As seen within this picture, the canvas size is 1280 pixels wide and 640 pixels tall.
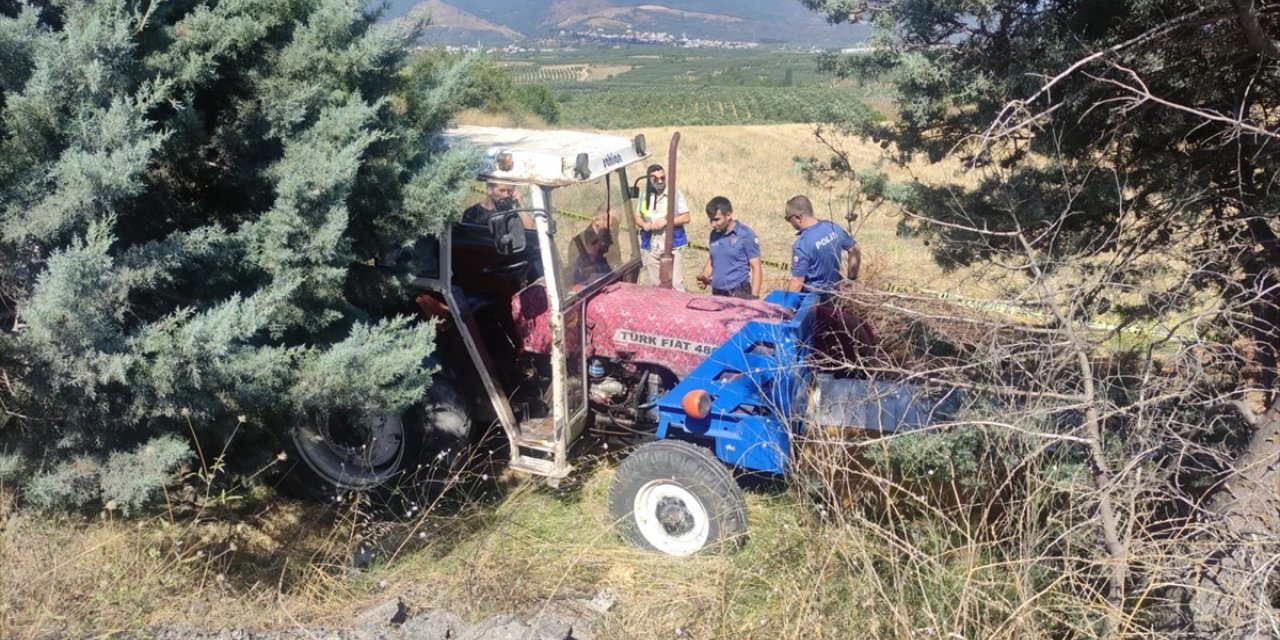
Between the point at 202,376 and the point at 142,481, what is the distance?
1.43 feet

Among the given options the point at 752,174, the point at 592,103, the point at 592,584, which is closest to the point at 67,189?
the point at 592,584

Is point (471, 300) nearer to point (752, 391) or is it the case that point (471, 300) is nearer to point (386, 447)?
point (386, 447)

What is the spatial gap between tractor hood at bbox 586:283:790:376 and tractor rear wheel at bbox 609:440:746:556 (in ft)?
1.77

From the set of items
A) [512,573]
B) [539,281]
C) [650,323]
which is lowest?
[512,573]

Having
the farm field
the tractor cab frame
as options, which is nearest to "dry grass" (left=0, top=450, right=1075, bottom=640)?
the tractor cab frame

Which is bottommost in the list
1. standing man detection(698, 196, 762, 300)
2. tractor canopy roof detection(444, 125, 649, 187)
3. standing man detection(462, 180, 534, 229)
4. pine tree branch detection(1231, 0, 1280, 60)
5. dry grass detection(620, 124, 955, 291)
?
dry grass detection(620, 124, 955, 291)

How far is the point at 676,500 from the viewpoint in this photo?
461 cm

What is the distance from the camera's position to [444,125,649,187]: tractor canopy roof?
4.59 meters

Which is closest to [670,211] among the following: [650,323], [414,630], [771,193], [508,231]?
[650,323]

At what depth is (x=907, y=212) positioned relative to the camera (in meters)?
5.43

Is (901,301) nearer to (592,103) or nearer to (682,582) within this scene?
(682,582)

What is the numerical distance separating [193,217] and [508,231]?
1.39m

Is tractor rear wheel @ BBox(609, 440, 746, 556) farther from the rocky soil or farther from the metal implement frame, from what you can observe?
the rocky soil

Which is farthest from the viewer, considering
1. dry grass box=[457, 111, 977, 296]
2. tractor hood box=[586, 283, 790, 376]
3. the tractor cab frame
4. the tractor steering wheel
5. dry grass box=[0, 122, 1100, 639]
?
dry grass box=[457, 111, 977, 296]
